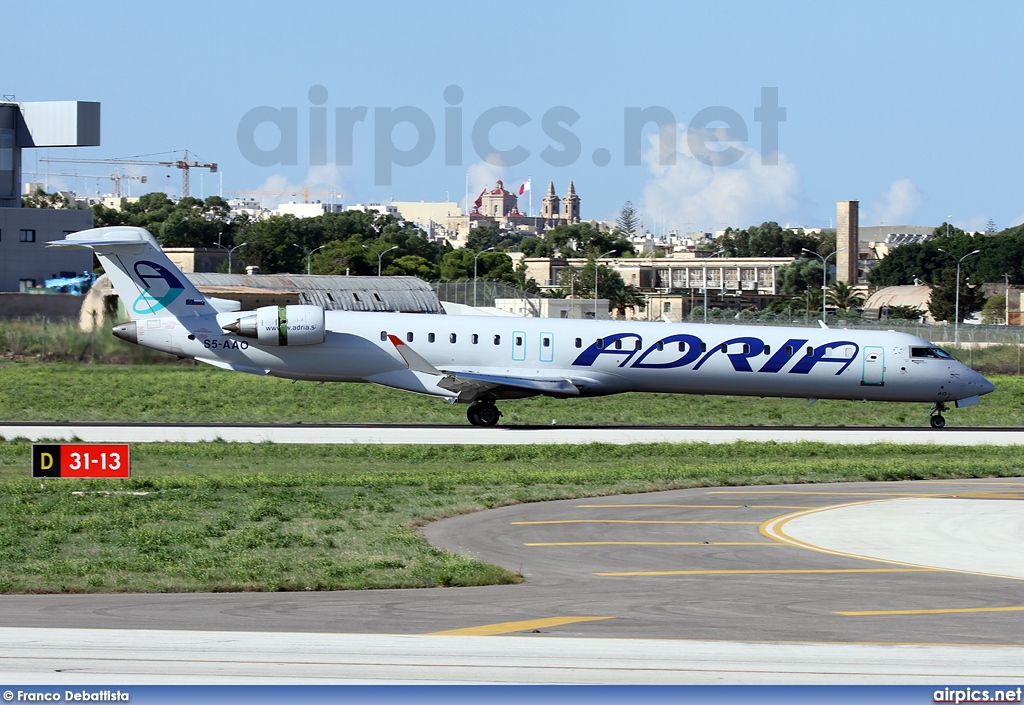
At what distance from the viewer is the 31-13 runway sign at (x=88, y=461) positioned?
21.2 m

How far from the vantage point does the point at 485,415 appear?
3594cm

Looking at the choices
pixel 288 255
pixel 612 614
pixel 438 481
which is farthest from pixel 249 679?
pixel 288 255

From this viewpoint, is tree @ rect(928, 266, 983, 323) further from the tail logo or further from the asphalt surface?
the asphalt surface

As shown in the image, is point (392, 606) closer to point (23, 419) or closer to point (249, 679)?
point (249, 679)

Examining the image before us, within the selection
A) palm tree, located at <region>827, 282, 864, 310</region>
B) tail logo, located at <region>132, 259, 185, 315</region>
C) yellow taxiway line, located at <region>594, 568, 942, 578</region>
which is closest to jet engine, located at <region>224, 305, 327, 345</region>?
tail logo, located at <region>132, 259, 185, 315</region>

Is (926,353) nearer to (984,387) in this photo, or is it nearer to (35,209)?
(984,387)

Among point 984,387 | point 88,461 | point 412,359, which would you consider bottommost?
point 88,461

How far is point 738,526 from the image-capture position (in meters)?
19.5

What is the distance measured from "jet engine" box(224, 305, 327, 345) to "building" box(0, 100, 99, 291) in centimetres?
6470

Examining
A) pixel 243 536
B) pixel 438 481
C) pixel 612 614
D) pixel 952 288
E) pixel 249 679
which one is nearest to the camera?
pixel 249 679

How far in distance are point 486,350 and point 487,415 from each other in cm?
205

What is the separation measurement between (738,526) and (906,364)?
61.0 ft

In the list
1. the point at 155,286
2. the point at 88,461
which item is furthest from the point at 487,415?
the point at 88,461

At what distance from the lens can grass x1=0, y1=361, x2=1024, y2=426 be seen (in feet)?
131
